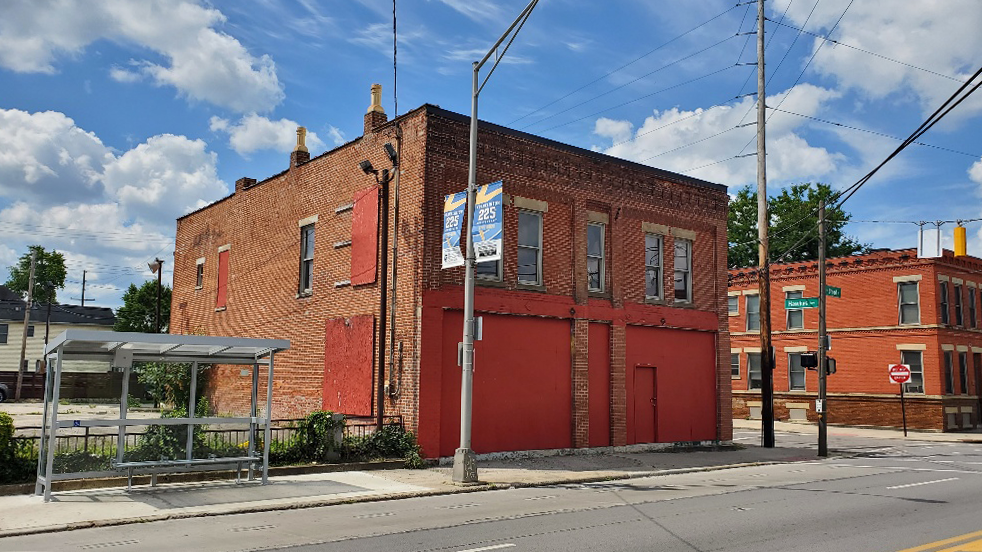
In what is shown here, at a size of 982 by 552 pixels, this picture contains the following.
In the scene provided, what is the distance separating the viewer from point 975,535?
34.1 ft

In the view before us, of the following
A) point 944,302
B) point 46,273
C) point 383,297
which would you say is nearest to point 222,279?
point 383,297

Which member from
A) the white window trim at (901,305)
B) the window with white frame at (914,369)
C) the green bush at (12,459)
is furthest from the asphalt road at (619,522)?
the white window trim at (901,305)

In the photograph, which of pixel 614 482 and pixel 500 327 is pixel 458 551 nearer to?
Result: pixel 614 482

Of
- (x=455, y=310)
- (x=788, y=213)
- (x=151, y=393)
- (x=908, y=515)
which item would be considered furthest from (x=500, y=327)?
(x=788, y=213)

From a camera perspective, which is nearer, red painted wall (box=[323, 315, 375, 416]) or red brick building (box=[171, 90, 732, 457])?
red brick building (box=[171, 90, 732, 457])

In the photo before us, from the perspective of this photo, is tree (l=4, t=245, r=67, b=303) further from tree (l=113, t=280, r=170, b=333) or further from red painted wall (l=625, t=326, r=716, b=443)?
red painted wall (l=625, t=326, r=716, b=443)

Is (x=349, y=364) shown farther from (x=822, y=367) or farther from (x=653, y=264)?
(x=822, y=367)

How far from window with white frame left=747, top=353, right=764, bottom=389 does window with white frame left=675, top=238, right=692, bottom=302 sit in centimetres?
2027

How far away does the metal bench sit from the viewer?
43.5 feet

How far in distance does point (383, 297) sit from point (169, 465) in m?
7.25

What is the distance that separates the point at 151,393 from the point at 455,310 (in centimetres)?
1777

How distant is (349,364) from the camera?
2062 centimetres

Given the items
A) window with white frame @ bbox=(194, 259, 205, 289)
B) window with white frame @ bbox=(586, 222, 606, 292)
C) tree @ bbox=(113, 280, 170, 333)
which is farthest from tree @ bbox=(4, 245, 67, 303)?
window with white frame @ bbox=(586, 222, 606, 292)

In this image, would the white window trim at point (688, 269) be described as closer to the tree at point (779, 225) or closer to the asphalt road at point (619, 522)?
the asphalt road at point (619, 522)
